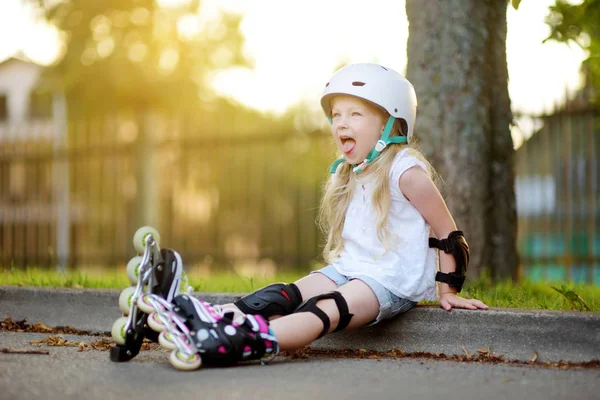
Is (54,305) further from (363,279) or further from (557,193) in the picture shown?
(557,193)

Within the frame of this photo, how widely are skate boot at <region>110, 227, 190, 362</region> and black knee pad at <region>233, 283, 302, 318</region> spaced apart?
434 millimetres

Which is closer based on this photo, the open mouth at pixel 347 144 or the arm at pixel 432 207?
the arm at pixel 432 207

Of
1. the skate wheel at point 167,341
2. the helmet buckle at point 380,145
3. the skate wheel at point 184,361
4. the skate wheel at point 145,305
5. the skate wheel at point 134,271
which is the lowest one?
the skate wheel at point 184,361

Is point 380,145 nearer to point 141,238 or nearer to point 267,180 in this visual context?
point 141,238

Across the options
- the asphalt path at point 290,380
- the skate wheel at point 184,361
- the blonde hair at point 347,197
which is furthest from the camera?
the blonde hair at point 347,197

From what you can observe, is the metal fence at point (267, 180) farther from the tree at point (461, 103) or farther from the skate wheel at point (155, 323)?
the skate wheel at point (155, 323)

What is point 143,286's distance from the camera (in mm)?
3053

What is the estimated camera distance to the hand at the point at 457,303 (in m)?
3.46

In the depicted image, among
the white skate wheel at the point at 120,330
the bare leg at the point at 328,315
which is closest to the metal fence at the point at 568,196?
Answer: the bare leg at the point at 328,315

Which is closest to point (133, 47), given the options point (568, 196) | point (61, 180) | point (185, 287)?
point (61, 180)

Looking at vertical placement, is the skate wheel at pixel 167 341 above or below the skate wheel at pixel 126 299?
below

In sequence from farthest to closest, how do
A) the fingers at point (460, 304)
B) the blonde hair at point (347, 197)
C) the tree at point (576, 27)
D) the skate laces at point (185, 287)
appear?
the tree at point (576, 27) → the blonde hair at point (347, 197) → the fingers at point (460, 304) → the skate laces at point (185, 287)

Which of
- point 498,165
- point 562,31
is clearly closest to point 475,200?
point 498,165

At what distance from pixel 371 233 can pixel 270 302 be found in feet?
1.99
